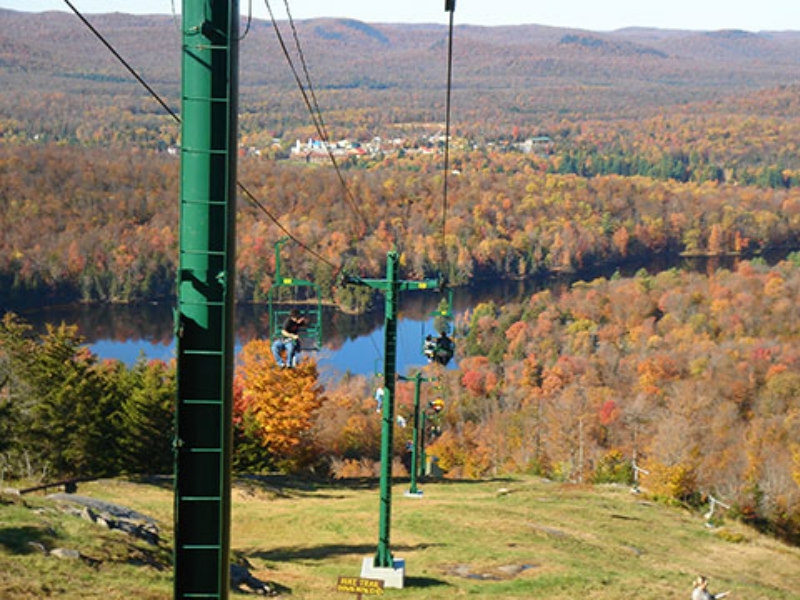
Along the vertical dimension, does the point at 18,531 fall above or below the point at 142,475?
above

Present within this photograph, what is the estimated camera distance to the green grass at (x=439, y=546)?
2136cm

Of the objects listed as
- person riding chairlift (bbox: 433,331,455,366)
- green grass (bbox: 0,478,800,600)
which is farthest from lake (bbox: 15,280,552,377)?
person riding chairlift (bbox: 433,331,455,366)

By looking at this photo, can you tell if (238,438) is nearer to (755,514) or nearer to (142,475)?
(142,475)

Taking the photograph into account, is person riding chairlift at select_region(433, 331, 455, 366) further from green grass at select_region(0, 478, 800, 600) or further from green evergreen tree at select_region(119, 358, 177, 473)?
green evergreen tree at select_region(119, 358, 177, 473)

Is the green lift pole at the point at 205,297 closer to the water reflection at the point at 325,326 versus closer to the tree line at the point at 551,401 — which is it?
the tree line at the point at 551,401

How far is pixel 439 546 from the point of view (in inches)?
1148

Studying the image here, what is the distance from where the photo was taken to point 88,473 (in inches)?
1496

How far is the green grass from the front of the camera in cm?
2136

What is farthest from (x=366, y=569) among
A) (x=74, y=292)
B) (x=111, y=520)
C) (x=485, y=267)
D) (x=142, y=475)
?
(x=485, y=267)

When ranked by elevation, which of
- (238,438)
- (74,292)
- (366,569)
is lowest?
(74,292)

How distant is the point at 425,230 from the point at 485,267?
1647 centimetres

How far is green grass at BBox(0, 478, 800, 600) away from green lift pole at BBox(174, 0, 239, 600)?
9.65 metres

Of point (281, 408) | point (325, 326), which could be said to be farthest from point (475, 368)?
point (281, 408)

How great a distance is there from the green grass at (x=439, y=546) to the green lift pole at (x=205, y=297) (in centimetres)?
965
